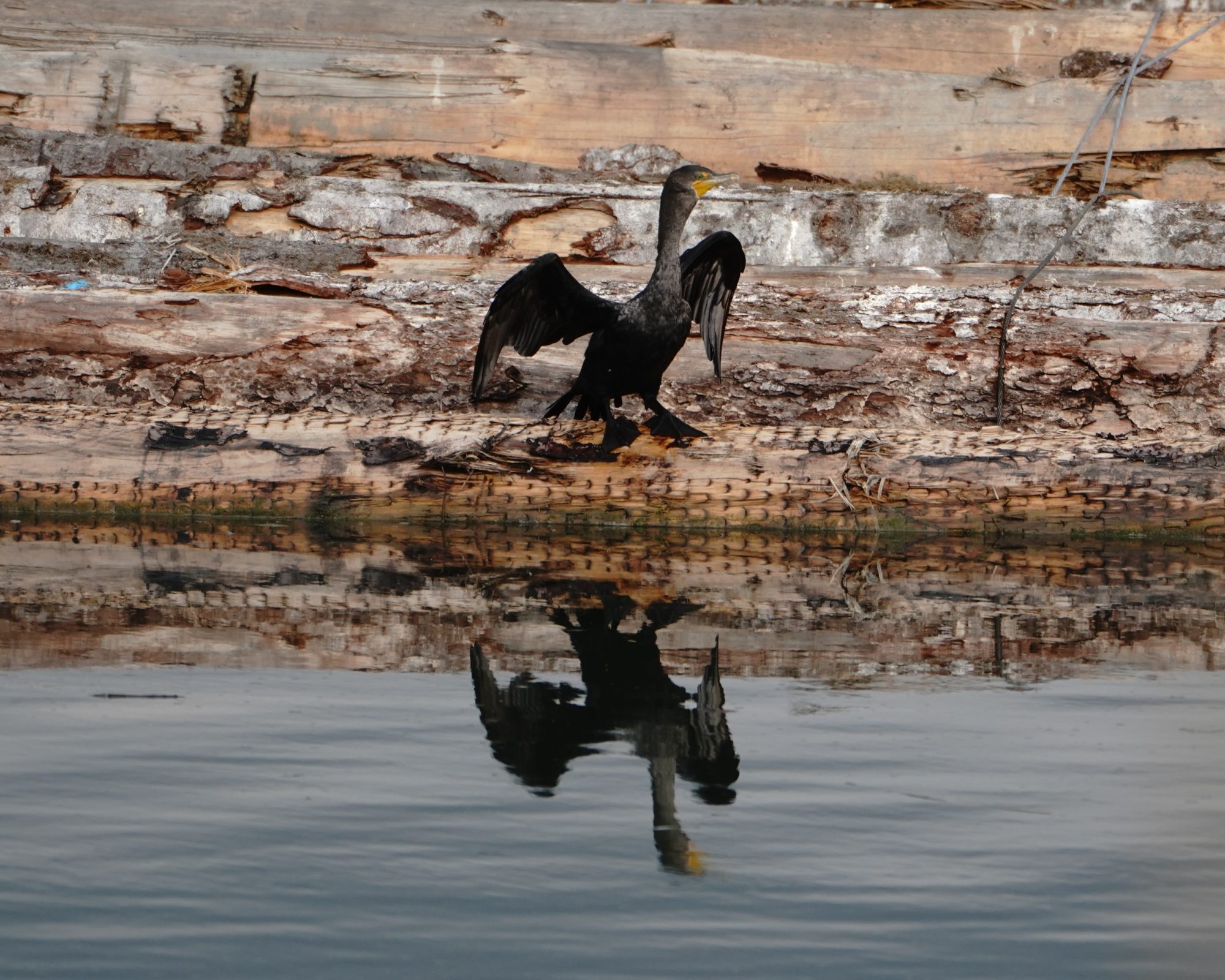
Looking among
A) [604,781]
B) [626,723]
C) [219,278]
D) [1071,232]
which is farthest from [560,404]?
[604,781]

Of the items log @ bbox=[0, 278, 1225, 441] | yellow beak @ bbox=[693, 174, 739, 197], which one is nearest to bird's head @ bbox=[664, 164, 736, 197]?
yellow beak @ bbox=[693, 174, 739, 197]

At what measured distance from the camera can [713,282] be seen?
6.27m

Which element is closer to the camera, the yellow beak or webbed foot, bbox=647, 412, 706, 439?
webbed foot, bbox=647, 412, 706, 439

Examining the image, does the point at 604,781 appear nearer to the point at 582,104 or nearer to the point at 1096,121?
the point at 582,104

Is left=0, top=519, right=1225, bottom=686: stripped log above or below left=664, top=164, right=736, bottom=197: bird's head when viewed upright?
below

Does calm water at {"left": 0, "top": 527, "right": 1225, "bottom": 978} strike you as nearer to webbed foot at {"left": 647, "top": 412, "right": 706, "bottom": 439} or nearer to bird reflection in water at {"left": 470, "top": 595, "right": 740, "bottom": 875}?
bird reflection in water at {"left": 470, "top": 595, "right": 740, "bottom": 875}

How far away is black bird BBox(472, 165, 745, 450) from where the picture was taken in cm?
569

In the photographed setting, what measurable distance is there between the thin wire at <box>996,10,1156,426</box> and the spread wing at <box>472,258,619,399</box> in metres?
1.84

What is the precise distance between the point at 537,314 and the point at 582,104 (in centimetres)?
296

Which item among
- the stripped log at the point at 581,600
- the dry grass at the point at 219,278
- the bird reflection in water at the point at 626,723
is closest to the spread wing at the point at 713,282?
the stripped log at the point at 581,600

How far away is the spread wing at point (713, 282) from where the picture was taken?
6082mm

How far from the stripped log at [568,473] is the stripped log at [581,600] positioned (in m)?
0.14

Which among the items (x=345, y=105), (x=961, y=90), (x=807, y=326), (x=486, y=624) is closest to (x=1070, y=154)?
(x=961, y=90)

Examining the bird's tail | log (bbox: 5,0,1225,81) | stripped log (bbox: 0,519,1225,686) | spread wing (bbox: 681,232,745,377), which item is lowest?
stripped log (bbox: 0,519,1225,686)
